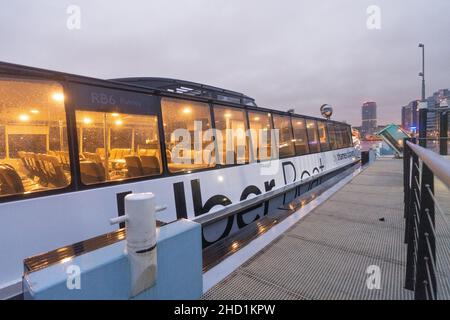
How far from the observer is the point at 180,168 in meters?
4.29

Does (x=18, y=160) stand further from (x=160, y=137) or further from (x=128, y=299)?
(x=128, y=299)

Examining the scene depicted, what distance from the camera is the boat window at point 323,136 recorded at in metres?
10.2

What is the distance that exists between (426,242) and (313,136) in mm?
8120

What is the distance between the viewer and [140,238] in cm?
142

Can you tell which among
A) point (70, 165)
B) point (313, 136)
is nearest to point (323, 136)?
point (313, 136)

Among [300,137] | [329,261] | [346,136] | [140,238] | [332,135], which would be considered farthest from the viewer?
[346,136]

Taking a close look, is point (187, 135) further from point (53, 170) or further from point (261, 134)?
point (261, 134)

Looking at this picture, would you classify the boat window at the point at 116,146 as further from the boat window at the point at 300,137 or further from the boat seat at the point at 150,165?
the boat window at the point at 300,137

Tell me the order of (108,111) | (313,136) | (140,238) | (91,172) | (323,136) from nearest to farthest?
(140,238) < (91,172) < (108,111) < (313,136) < (323,136)

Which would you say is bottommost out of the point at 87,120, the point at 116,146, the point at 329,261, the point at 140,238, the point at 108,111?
the point at 329,261

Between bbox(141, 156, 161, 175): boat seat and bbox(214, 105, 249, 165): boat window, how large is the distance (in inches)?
58.4

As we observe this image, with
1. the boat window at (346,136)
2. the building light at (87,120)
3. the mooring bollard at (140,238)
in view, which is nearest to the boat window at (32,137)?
the building light at (87,120)

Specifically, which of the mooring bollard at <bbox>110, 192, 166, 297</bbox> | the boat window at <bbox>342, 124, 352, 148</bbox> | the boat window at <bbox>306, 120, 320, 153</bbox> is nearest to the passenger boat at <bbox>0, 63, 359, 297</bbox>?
the mooring bollard at <bbox>110, 192, 166, 297</bbox>

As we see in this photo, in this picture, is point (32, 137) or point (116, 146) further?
point (116, 146)
